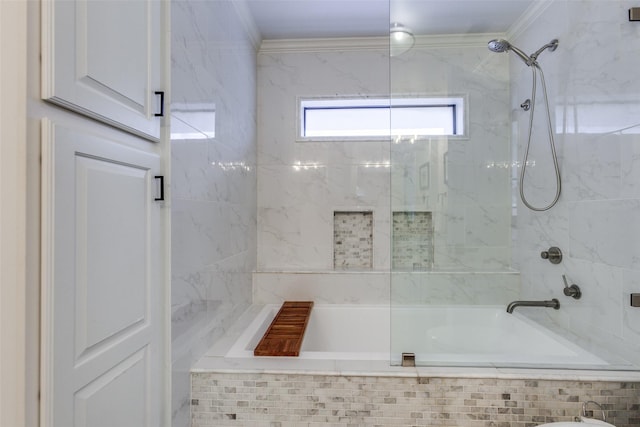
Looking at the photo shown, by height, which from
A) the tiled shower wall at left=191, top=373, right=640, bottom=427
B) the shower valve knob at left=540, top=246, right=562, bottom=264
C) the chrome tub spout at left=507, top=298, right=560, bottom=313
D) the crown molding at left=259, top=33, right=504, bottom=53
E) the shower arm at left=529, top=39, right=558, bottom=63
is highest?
the crown molding at left=259, top=33, right=504, bottom=53

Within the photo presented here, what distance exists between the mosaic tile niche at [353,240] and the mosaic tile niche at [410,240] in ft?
2.75

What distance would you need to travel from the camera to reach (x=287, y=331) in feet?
6.60

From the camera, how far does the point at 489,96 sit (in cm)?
219

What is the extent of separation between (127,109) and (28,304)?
2.00 ft

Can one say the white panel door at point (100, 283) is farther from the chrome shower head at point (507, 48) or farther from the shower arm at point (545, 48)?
the shower arm at point (545, 48)

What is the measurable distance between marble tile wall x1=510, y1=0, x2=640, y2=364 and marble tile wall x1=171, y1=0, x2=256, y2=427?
1709 mm

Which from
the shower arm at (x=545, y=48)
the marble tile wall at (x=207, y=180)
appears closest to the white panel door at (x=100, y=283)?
the marble tile wall at (x=207, y=180)

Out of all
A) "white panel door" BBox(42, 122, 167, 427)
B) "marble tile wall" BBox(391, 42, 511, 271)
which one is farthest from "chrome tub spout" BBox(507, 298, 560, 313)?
"white panel door" BBox(42, 122, 167, 427)

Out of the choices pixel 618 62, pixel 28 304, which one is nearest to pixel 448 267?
pixel 618 62

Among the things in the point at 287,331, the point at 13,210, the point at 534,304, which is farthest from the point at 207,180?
the point at 534,304

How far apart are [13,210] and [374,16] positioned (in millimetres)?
2459

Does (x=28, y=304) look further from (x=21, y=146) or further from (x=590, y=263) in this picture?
(x=590, y=263)

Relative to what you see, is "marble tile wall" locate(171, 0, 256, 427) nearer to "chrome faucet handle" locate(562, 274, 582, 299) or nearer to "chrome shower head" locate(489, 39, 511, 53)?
"chrome shower head" locate(489, 39, 511, 53)

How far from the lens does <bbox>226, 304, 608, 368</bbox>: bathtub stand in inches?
61.8
